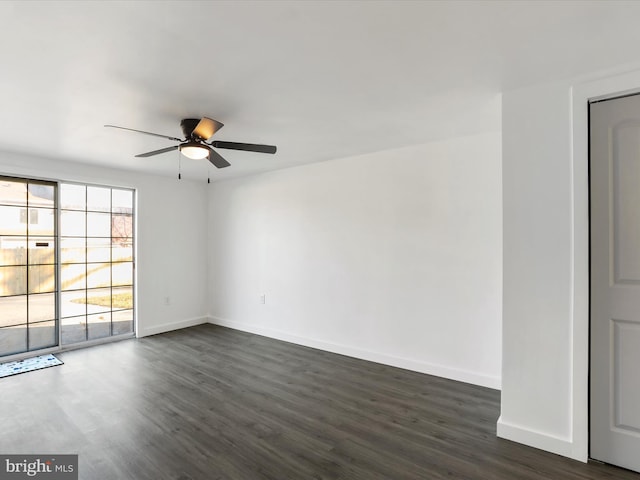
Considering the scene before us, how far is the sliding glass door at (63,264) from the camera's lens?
13.6 ft

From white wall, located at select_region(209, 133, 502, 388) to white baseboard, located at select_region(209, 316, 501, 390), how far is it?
0.01 meters

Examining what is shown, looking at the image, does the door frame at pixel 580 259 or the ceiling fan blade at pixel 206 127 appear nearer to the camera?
the door frame at pixel 580 259

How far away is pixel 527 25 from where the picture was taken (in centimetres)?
170

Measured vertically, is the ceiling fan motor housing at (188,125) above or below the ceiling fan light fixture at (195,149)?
above

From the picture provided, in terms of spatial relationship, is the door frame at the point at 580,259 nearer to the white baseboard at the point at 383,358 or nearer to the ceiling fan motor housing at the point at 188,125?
the white baseboard at the point at 383,358

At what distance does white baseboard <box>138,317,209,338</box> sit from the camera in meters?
5.15

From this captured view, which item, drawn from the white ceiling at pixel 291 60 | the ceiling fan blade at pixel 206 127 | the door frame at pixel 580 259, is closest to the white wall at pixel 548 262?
the door frame at pixel 580 259

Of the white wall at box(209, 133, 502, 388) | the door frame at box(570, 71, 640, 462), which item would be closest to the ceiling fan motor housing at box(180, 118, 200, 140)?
the white wall at box(209, 133, 502, 388)

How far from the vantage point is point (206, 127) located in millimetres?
2566

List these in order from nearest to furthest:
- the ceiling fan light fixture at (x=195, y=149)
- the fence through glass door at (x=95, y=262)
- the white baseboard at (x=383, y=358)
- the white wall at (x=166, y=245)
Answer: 1. the ceiling fan light fixture at (x=195, y=149)
2. the white baseboard at (x=383, y=358)
3. the fence through glass door at (x=95, y=262)
4. the white wall at (x=166, y=245)

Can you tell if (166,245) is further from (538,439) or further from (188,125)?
(538,439)

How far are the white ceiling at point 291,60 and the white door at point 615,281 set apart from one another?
1.37 feet

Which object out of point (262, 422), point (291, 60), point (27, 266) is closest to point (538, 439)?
point (262, 422)

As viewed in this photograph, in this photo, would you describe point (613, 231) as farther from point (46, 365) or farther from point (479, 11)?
point (46, 365)
